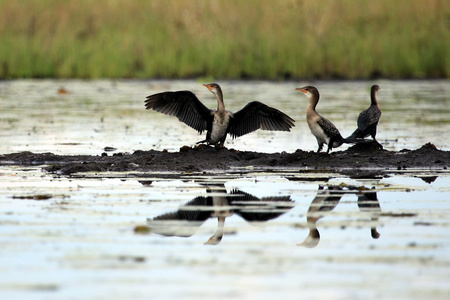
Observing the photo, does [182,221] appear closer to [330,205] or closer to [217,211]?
[217,211]

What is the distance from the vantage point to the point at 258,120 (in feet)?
38.6

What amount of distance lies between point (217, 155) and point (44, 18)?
1736 centimetres

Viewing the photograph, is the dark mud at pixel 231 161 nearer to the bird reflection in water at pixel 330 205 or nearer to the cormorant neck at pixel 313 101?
the cormorant neck at pixel 313 101

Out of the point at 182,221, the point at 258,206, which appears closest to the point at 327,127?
the point at 258,206

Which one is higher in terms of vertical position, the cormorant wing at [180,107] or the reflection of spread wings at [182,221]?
the cormorant wing at [180,107]

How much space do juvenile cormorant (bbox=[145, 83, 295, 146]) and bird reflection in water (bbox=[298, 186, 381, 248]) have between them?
2525 mm

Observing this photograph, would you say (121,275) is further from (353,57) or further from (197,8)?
(197,8)

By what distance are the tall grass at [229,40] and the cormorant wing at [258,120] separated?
517 inches

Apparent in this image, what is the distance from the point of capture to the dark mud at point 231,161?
10.5 m

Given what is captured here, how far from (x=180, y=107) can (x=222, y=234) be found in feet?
16.8

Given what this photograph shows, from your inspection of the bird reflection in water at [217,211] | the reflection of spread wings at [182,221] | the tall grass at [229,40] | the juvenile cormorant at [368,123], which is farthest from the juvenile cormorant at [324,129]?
the tall grass at [229,40]

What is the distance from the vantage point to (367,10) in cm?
2786

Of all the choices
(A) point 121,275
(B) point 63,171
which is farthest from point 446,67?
(A) point 121,275

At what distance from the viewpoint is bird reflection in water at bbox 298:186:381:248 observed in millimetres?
6629
